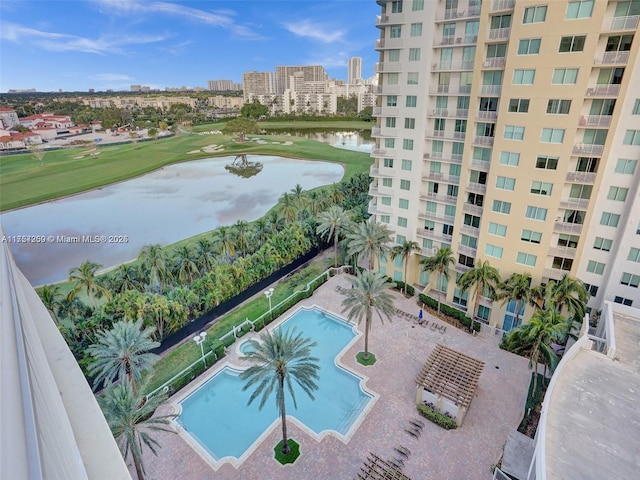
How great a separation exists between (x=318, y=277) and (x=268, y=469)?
21770 mm

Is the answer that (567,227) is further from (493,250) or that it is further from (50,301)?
(50,301)

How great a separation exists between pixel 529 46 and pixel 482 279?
1788 centimetres

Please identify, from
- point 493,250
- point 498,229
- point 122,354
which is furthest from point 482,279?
point 122,354

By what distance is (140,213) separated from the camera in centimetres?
6450

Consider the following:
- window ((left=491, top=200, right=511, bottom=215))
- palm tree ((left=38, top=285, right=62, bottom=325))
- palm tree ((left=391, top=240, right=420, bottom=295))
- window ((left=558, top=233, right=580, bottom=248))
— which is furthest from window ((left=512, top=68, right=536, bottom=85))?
palm tree ((left=38, top=285, right=62, bottom=325))

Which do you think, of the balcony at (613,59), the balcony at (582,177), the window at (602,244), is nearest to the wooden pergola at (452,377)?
the window at (602,244)

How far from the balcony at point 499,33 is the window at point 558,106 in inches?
245

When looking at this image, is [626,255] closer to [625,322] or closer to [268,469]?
[625,322]

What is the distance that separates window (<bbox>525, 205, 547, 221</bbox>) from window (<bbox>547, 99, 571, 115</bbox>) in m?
7.08

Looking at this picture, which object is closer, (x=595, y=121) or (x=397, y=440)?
(x=397, y=440)

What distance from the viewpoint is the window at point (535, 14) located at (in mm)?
24547

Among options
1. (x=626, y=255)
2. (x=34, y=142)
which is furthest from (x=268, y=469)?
(x=34, y=142)

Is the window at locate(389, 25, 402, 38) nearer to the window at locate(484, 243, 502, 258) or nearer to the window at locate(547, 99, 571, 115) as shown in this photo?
the window at locate(547, 99, 571, 115)

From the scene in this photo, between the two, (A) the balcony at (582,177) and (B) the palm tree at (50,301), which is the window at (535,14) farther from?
(B) the palm tree at (50,301)
